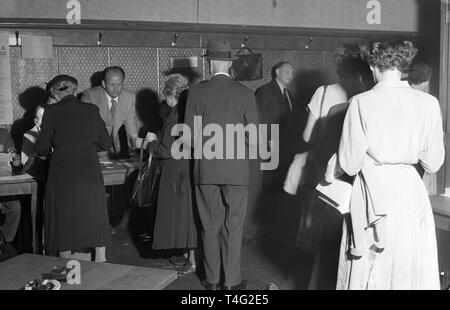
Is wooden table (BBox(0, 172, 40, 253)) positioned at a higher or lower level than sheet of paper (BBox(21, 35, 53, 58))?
lower

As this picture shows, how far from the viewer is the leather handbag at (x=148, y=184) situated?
18.6 ft

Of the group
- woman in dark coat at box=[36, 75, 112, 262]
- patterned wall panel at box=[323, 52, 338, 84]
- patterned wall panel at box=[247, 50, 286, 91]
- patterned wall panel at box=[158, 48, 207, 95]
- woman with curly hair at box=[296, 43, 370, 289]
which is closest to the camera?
woman with curly hair at box=[296, 43, 370, 289]

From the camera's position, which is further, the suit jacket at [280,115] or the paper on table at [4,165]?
the suit jacket at [280,115]

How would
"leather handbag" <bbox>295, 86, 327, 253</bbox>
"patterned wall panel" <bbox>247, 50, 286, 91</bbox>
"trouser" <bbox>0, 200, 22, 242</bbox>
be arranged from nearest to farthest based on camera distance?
1. "leather handbag" <bbox>295, 86, 327, 253</bbox>
2. "trouser" <bbox>0, 200, 22, 242</bbox>
3. "patterned wall panel" <bbox>247, 50, 286, 91</bbox>

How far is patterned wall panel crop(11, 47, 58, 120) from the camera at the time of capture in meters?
7.19

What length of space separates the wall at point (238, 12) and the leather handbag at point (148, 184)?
8.69 feet

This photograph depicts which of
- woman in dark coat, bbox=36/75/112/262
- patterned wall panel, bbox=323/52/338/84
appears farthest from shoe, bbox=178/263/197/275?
patterned wall panel, bbox=323/52/338/84

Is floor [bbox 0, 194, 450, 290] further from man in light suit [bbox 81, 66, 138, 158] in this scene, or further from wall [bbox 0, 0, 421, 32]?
wall [bbox 0, 0, 421, 32]

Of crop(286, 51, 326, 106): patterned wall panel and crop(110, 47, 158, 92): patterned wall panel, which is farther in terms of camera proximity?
crop(286, 51, 326, 106): patterned wall panel

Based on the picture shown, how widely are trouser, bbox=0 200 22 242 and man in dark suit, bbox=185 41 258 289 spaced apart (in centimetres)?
216

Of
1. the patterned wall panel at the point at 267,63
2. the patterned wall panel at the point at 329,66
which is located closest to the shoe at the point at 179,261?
the patterned wall panel at the point at 267,63
